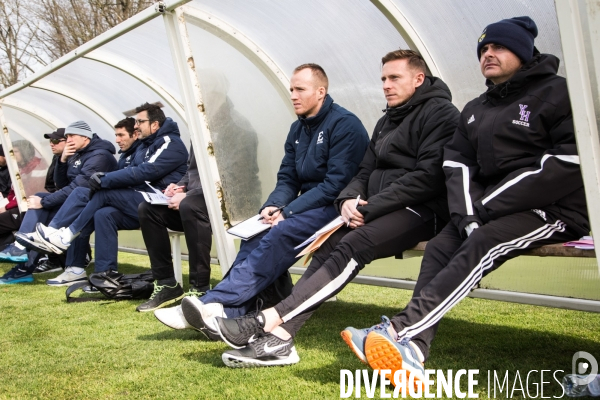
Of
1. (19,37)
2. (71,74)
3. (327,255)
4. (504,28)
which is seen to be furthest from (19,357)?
(19,37)

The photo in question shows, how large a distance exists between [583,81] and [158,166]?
456cm

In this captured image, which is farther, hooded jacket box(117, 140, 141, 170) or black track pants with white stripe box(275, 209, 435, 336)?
hooded jacket box(117, 140, 141, 170)

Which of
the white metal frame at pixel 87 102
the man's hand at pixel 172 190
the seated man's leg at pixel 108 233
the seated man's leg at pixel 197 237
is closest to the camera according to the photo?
the seated man's leg at pixel 197 237

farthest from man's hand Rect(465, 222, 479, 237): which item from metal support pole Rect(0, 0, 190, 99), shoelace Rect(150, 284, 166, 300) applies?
shoelace Rect(150, 284, 166, 300)

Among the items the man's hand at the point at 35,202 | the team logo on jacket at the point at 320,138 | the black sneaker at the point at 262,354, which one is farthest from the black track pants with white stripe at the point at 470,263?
the man's hand at the point at 35,202

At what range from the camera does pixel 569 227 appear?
128 inches

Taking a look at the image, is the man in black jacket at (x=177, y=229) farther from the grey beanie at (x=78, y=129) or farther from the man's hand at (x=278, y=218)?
the grey beanie at (x=78, y=129)

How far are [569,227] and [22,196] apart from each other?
7.56 m

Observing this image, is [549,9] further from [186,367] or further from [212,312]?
[186,367]

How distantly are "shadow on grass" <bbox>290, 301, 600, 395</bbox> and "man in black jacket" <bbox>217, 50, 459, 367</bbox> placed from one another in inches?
12.4

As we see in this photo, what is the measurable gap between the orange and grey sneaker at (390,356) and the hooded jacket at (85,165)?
5.20m

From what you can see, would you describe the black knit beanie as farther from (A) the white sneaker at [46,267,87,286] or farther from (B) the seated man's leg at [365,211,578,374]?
(A) the white sneaker at [46,267,87,286]

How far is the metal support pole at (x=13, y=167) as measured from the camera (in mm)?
8992

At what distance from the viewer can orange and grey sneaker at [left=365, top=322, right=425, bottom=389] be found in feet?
9.59
